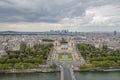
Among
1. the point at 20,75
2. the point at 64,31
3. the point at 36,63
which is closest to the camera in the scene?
the point at 20,75

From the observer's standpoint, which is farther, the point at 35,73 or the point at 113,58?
the point at 113,58

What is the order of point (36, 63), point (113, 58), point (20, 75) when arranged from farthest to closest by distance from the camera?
point (113, 58)
point (36, 63)
point (20, 75)

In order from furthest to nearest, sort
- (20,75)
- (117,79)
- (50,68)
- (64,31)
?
(64,31), (50,68), (20,75), (117,79)

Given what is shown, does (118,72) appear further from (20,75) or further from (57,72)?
(20,75)

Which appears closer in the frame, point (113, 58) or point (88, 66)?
point (88, 66)

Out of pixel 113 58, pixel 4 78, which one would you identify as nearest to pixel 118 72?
pixel 113 58

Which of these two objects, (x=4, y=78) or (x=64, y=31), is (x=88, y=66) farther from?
(x=64, y=31)

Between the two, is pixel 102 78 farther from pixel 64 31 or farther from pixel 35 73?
pixel 64 31

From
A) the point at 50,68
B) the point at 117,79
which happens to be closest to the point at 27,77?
the point at 50,68

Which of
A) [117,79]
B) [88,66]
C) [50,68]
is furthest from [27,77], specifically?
[117,79]

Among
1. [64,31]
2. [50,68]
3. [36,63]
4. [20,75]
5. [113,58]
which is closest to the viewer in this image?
[20,75]
